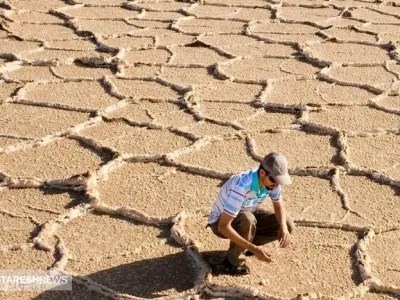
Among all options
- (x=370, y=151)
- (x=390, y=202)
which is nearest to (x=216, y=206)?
(x=390, y=202)

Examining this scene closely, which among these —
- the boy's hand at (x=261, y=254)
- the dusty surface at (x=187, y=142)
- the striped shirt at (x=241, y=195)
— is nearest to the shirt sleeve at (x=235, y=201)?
the striped shirt at (x=241, y=195)

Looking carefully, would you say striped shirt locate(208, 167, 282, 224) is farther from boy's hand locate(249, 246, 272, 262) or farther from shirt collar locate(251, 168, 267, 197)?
boy's hand locate(249, 246, 272, 262)

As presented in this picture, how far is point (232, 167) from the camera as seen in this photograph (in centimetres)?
325

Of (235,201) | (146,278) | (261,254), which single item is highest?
(235,201)

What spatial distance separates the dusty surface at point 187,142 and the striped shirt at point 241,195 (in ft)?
0.63

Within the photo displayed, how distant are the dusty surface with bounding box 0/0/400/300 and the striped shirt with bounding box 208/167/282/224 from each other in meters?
0.19

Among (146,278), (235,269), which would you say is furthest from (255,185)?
(146,278)

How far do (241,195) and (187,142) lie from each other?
47.1 inches

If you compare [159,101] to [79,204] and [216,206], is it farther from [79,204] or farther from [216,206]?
[216,206]

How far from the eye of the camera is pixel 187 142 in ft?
11.5

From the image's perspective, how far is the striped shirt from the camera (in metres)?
2.32

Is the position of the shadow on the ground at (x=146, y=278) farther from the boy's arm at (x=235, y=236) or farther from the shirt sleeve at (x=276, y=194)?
the shirt sleeve at (x=276, y=194)

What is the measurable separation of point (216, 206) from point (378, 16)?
3815 mm

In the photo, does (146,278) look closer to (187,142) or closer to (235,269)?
(235,269)
